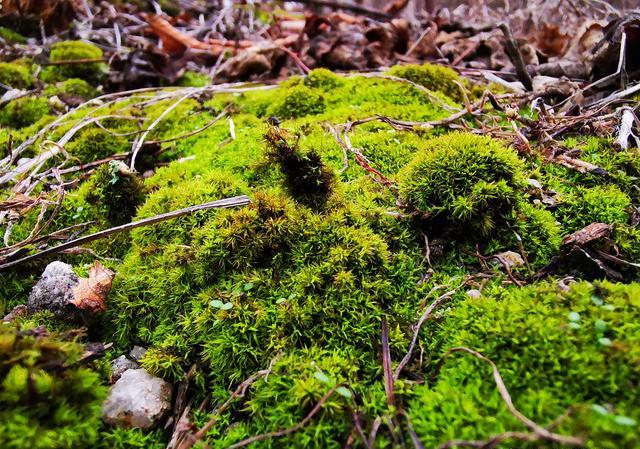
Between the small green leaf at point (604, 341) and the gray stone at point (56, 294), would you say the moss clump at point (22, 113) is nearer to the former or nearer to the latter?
the gray stone at point (56, 294)

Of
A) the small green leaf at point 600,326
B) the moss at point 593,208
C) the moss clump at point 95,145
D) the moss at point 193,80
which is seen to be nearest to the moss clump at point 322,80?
the moss at point 193,80

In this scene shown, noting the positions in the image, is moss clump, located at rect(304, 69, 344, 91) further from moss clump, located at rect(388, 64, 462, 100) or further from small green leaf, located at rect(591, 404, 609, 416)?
small green leaf, located at rect(591, 404, 609, 416)

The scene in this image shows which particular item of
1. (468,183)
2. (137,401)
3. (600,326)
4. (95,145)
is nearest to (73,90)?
(95,145)

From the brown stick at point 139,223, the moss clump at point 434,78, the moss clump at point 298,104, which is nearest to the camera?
the brown stick at point 139,223

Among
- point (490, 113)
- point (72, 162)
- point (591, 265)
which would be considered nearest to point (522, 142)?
point (490, 113)

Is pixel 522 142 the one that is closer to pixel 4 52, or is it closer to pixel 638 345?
pixel 638 345

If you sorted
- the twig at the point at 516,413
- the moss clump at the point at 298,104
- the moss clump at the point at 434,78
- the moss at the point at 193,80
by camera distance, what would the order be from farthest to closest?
the moss at the point at 193,80
the moss clump at the point at 434,78
the moss clump at the point at 298,104
the twig at the point at 516,413
